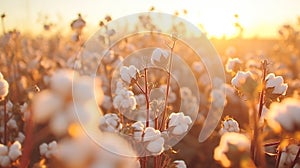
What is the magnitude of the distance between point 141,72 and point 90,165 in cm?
186

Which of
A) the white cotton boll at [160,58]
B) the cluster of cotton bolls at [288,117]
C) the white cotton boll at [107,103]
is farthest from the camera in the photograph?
the white cotton boll at [107,103]

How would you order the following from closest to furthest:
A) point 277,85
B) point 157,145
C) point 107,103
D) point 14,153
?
point 157,145 < point 277,85 < point 14,153 < point 107,103

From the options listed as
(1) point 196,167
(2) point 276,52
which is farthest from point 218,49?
(1) point 196,167

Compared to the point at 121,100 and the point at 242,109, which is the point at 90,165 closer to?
the point at 121,100

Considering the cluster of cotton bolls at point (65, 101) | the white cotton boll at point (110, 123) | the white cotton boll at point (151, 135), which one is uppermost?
the cluster of cotton bolls at point (65, 101)

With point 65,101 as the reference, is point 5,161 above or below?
below

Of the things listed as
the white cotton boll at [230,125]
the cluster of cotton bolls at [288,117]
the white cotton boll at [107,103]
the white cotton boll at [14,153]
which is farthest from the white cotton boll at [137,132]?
the white cotton boll at [107,103]

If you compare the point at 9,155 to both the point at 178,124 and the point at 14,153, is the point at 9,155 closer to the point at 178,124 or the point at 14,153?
the point at 14,153

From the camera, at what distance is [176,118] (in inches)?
93.7

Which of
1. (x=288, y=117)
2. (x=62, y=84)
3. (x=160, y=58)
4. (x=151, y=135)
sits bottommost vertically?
(x=151, y=135)

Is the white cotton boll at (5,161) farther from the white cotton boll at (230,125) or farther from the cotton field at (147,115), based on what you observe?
the white cotton boll at (230,125)

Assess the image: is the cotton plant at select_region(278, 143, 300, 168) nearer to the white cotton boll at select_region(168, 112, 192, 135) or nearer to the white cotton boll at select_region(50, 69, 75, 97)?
the white cotton boll at select_region(168, 112, 192, 135)

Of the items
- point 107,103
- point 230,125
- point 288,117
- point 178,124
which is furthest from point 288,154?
point 107,103

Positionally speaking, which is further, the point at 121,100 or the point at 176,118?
the point at 121,100
